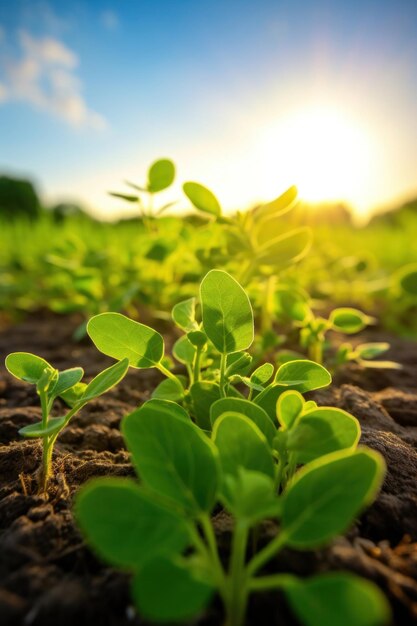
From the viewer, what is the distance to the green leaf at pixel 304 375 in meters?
0.84

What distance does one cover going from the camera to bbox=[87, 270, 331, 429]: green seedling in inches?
32.5

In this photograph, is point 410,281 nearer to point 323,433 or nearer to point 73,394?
point 323,433

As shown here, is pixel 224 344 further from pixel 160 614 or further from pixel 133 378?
pixel 133 378

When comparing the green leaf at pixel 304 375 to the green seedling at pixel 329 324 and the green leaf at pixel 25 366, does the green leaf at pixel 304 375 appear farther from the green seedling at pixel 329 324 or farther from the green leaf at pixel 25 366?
the green seedling at pixel 329 324

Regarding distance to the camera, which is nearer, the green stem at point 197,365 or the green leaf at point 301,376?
the green leaf at point 301,376

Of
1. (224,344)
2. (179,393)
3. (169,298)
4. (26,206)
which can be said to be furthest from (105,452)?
(26,206)

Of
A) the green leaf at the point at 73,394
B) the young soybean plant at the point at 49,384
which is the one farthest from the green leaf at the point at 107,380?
the green leaf at the point at 73,394

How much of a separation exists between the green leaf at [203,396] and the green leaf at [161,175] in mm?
744

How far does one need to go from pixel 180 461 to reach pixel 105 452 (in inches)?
20.6

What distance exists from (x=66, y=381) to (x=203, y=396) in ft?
0.88

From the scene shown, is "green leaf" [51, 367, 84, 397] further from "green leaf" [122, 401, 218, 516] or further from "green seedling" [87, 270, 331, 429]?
"green leaf" [122, 401, 218, 516]

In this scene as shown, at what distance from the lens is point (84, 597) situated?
2.12 feet

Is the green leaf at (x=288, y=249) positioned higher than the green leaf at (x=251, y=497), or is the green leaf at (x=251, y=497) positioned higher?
the green leaf at (x=288, y=249)

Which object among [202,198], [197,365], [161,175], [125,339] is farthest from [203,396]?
[161,175]
